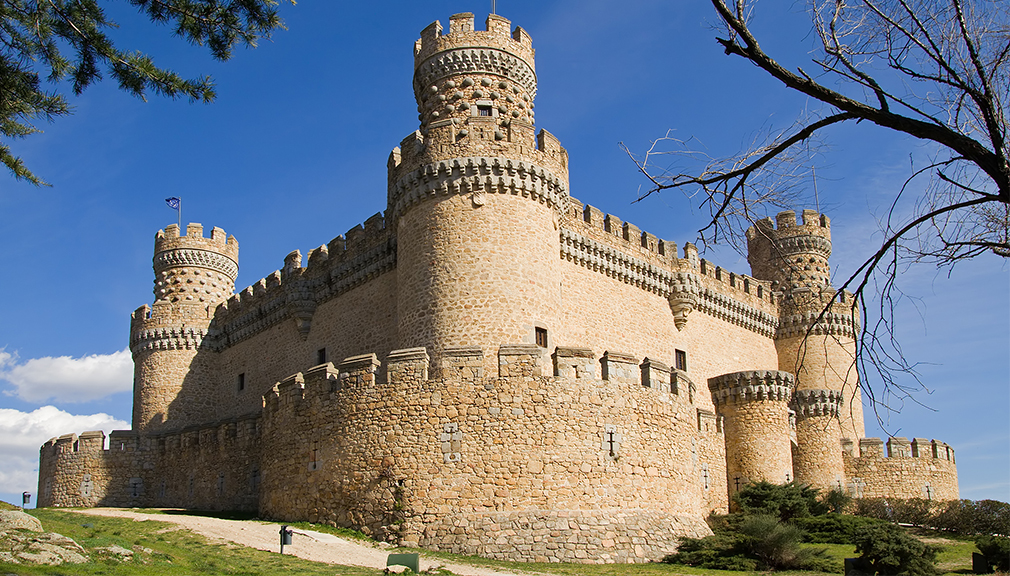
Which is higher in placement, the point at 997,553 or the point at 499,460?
the point at 499,460

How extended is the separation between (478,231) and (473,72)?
6349 mm

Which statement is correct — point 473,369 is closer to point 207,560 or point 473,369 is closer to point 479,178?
point 479,178

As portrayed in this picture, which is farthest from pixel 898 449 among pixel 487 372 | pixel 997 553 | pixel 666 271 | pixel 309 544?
pixel 309 544

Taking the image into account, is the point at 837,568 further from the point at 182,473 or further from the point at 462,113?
the point at 182,473

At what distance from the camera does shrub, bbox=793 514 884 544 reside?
21453 mm

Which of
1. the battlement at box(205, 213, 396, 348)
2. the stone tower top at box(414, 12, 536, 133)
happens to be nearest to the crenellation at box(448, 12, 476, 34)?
the stone tower top at box(414, 12, 536, 133)

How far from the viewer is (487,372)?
17859 millimetres

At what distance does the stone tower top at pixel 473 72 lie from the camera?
82.5 feet

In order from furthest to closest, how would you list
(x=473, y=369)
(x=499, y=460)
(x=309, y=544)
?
(x=473, y=369) < (x=499, y=460) < (x=309, y=544)

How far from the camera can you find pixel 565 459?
17.6 meters

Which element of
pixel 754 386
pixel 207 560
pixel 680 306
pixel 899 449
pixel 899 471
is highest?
pixel 680 306

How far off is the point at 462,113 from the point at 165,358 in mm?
16235

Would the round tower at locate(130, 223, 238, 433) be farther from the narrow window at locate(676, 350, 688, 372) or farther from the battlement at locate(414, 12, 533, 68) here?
the narrow window at locate(676, 350, 688, 372)

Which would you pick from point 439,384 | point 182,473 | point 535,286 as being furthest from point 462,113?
point 182,473
